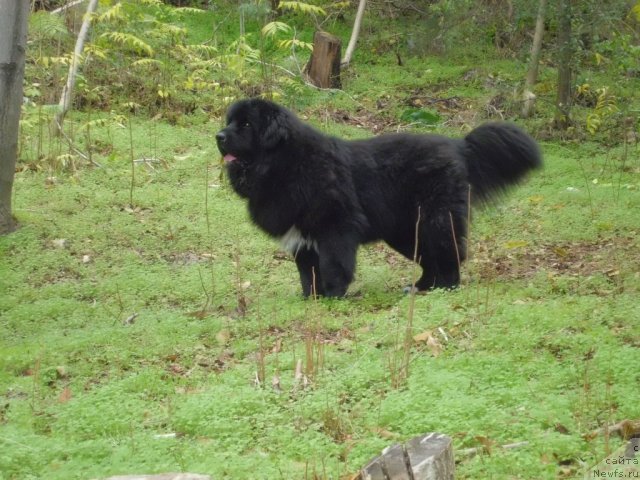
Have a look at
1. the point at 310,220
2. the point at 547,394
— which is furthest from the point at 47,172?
the point at 547,394

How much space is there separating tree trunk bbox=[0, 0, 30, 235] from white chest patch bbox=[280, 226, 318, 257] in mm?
3684

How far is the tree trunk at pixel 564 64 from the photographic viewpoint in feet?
43.7

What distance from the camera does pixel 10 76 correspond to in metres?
9.83

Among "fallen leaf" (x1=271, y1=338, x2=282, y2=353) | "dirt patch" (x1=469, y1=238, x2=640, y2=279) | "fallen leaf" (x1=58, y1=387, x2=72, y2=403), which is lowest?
"fallen leaf" (x1=58, y1=387, x2=72, y2=403)

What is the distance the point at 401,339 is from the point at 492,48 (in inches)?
534

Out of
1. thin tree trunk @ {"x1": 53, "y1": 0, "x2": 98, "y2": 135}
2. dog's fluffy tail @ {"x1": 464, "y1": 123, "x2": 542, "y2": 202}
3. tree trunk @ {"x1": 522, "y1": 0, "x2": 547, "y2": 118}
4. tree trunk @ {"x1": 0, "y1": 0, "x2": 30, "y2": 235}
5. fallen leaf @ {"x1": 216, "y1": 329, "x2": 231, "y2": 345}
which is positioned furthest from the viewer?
tree trunk @ {"x1": 522, "y1": 0, "x2": 547, "y2": 118}

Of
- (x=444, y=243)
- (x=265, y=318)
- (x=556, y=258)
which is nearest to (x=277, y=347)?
(x=265, y=318)

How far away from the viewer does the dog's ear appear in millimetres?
8539

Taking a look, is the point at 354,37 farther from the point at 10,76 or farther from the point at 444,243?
the point at 444,243

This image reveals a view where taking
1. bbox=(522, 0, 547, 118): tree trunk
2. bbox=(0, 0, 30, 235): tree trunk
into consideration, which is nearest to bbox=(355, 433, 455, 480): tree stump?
bbox=(0, 0, 30, 235): tree trunk

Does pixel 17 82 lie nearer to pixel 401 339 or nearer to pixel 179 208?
pixel 179 208

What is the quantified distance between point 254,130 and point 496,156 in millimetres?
→ 2481

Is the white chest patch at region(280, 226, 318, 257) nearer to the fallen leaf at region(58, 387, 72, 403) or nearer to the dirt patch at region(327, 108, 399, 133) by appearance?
the fallen leaf at region(58, 387, 72, 403)

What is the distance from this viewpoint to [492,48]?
18.8m
